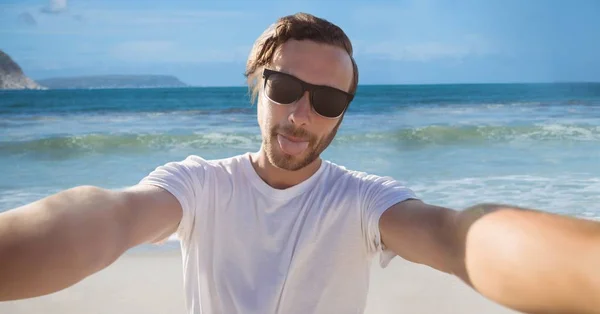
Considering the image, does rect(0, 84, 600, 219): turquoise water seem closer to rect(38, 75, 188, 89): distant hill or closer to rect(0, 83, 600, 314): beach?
rect(0, 83, 600, 314): beach

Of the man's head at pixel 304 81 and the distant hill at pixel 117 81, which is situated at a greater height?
the man's head at pixel 304 81

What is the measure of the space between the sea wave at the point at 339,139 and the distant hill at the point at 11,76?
1386cm

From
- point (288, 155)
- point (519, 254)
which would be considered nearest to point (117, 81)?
point (288, 155)

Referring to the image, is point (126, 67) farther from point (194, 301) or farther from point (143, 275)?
point (194, 301)

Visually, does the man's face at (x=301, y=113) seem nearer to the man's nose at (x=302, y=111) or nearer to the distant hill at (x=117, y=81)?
the man's nose at (x=302, y=111)

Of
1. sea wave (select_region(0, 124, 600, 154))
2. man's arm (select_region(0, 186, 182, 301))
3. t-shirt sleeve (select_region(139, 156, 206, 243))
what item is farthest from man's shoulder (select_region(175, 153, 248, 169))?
sea wave (select_region(0, 124, 600, 154))

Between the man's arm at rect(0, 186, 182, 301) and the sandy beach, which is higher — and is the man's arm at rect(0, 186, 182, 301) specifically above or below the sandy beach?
above

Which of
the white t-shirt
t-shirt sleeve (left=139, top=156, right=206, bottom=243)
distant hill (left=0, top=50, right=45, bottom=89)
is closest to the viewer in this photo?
t-shirt sleeve (left=139, top=156, right=206, bottom=243)

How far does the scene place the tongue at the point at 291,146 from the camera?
2037mm

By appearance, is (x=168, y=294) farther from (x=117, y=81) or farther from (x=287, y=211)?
(x=117, y=81)

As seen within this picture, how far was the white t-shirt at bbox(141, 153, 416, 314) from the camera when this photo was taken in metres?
1.92

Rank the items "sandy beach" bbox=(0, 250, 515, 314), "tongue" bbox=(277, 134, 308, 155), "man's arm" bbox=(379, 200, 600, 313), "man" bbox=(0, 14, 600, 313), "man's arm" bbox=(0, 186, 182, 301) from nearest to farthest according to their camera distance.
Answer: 1. "man's arm" bbox=(379, 200, 600, 313)
2. "man's arm" bbox=(0, 186, 182, 301)
3. "man" bbox=(0, 14, 600, 313)
4. "tongue" bbox=(277, 134, 308, 155)
5. "sandy beach" bbox=(0, 250, 515, 314)

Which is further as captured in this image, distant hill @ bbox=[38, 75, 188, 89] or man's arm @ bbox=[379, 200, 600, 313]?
distant hill @ bbox=[38, 75, 188, 89]

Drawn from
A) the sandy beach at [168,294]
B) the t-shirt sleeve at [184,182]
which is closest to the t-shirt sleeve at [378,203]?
the t-shirt sleeve at [184,182]
